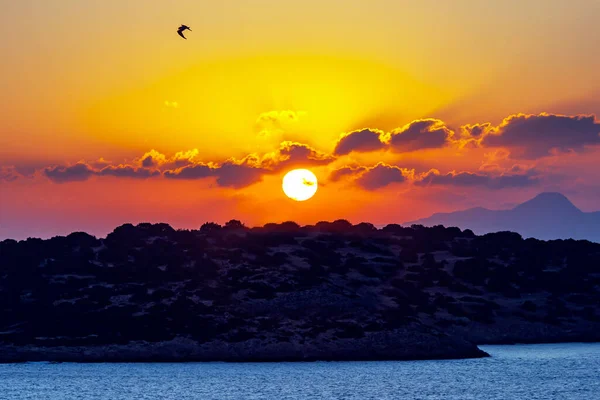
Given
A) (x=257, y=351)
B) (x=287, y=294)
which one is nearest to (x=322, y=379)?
(x=257, y=351)

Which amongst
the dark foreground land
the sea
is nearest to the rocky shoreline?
the dark foreground land

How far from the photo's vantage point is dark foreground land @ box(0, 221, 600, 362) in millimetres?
105875

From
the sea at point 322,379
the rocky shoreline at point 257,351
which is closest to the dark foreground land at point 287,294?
the rocky shoreline at point 257,351

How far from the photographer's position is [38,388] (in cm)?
8025

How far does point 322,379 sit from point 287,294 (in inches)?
1319

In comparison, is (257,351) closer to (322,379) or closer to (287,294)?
(287,294)

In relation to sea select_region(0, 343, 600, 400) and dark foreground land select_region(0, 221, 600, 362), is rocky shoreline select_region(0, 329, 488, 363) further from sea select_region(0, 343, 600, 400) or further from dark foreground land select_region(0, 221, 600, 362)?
sea select_region(0, 343, 600, 400)

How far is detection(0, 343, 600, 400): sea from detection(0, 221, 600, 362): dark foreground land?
5202 mm

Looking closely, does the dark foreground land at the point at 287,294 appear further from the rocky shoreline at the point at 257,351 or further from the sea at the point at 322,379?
the sea at the point at 322,379

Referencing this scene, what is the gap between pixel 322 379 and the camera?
86.5 metres

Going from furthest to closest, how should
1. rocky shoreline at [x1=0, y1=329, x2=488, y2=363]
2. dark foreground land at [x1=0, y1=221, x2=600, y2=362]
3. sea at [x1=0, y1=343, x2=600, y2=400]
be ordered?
1. dark foreground land at [x1=0, y1=221, x2=600, y2=362]
2. rocky shoreline at [x1=0, y1=329, x2=488, y2=363]
3. sea at [x1=0, y1=343, x2=600, y2=400]

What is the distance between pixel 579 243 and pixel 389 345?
71.5 meters

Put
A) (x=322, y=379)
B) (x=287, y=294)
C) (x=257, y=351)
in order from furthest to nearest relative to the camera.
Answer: (x=287, y=294)
(x=257, y=351)
(x=322, y=379)

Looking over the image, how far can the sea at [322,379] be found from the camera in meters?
76.1
